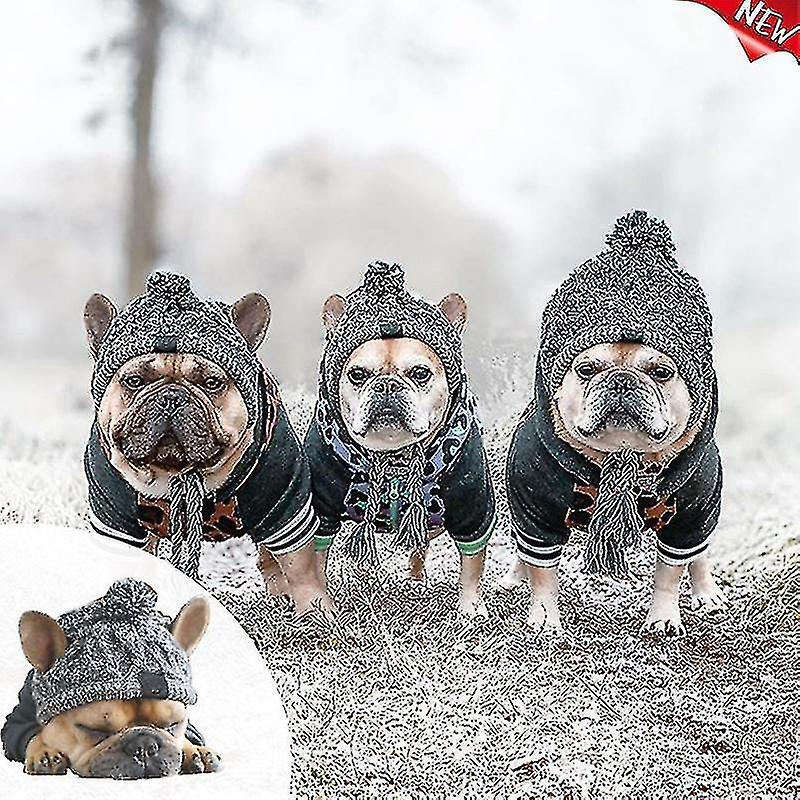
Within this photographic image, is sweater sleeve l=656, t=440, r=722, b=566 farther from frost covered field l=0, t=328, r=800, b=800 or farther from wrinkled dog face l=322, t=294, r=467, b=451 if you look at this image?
wrinkled dog face l=322, t=294, r=467, b=451

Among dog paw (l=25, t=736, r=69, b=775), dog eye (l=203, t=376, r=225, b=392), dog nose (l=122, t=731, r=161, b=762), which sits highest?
dog eye (l=203, t=376, r=225, b=392)

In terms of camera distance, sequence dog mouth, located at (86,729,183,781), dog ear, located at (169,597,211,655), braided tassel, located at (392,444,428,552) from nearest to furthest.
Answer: dog mouth, located at (86,729,183,781) < dog ear, located at (169,597,211,655) < braided tassel, located at (392,444,428,552)

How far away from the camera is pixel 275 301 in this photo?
1.81m

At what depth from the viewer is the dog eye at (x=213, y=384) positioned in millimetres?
1554

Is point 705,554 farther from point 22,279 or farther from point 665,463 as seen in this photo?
point 22,279

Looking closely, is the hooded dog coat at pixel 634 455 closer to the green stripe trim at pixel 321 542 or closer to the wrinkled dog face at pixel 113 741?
the green stripe trim at pixel 321 542

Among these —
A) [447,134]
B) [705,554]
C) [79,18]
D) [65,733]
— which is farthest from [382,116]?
[65,733]

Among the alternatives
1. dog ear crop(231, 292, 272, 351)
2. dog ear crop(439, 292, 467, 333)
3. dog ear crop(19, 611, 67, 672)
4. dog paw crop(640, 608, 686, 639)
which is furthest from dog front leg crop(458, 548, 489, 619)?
dog ear crop(19, 611, 67, 672)

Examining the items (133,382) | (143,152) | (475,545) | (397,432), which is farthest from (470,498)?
(143,152)

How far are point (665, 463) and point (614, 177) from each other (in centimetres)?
48

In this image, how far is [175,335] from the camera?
1.57 m

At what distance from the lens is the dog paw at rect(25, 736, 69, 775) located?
1.32 metres

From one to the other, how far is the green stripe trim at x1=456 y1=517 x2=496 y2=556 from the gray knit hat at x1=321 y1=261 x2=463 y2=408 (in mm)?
233

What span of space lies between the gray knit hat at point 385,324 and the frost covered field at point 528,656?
0.74ft
